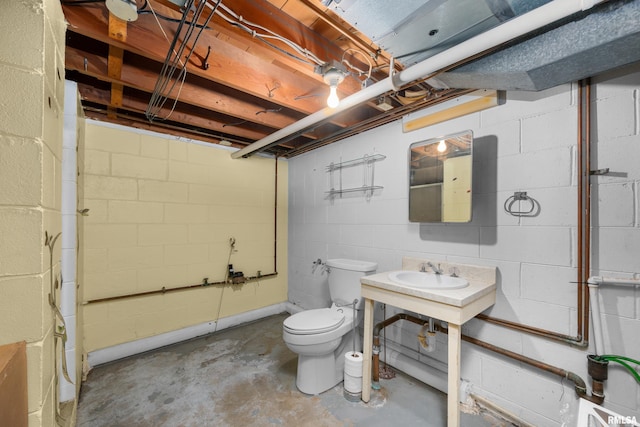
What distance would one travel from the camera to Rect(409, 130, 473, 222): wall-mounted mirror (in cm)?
179

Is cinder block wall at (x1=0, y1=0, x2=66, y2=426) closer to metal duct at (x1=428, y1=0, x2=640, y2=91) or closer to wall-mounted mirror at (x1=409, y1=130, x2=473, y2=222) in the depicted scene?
metal duct at (x1=428, y1=0, x2=640, y2=91)

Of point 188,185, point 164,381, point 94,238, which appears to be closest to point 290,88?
point 188,185

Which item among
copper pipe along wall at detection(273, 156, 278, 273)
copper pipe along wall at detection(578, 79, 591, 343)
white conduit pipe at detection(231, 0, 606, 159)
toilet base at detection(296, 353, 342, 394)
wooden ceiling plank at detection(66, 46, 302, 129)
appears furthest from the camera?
copper pipe along wall at detection(273, 156, 278, 273)

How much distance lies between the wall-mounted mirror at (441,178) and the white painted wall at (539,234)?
0.09 metres

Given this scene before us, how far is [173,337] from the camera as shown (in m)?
2.63

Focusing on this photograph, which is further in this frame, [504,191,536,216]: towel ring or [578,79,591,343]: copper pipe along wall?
[504,191,536,216]: towel ring

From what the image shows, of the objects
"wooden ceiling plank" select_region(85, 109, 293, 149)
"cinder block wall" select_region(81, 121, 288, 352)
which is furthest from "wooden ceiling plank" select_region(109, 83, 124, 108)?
"cinder block wall" select_region(81, 121, 288, 352)

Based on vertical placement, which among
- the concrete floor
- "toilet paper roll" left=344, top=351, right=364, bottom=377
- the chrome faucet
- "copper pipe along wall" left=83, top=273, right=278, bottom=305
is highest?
the chrome faucet

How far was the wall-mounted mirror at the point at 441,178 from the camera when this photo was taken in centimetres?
179

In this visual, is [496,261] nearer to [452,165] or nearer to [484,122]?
[452,165]

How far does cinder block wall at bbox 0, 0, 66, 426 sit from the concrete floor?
1259 millimetres

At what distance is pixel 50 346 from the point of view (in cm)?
84

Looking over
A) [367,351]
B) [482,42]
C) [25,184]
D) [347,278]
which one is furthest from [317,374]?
[482,42]

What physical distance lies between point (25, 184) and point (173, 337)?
245cm
